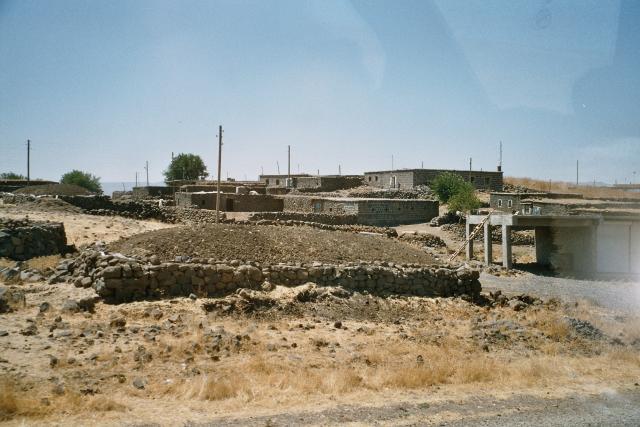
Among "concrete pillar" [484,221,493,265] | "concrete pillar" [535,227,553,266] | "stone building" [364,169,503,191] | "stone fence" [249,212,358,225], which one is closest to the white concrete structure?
"concrete pillar" [484,221,493,265]

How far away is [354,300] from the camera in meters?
12.8

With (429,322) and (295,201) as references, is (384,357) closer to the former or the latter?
(429,322)

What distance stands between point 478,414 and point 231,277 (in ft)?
23.6

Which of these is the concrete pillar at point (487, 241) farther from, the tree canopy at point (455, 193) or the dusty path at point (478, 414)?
the dusty path at point (478, 414)

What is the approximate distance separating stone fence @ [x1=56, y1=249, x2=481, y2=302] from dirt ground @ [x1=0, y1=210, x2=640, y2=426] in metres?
0.46

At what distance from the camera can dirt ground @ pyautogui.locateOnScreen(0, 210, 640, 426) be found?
20.9 feet

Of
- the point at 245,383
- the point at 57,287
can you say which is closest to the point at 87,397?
the point at 245,383

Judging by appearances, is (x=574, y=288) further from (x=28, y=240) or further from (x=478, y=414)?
(x=28, y=240)

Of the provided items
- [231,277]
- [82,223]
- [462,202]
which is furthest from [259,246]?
[462,202]

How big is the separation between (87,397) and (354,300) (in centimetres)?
751

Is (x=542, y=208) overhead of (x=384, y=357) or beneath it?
overhead

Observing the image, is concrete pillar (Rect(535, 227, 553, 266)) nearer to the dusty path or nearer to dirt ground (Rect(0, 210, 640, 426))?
dirt ground (Rect(0, 210, 640, 426))

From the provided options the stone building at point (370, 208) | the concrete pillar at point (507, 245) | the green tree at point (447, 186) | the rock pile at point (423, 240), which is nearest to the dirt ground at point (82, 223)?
the stone building at point (370, 208)

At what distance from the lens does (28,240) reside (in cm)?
1627
